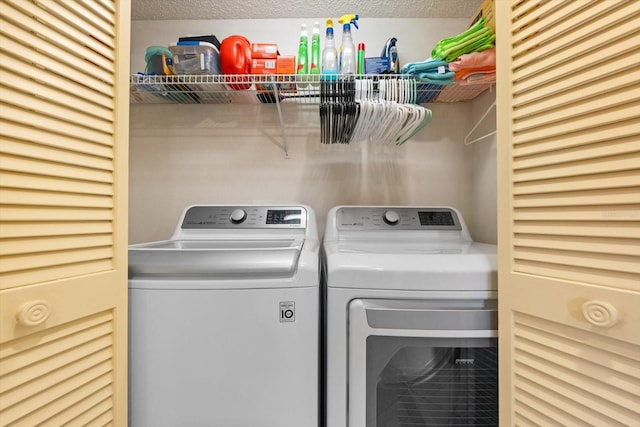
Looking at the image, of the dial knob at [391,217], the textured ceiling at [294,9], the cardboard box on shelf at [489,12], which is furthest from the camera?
the textured ceiling at [294,9]

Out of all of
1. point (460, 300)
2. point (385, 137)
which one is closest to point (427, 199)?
point (385, 137)

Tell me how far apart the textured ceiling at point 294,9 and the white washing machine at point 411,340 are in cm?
134

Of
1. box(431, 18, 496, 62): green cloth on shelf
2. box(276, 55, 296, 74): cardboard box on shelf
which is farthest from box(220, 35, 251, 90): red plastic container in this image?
box(431, 18, 496, 62): green cloth on shelf

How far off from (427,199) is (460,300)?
0.90m

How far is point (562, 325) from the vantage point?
648 millimetres

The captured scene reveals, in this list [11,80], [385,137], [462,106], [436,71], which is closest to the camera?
[11,80]

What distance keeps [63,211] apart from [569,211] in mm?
1104

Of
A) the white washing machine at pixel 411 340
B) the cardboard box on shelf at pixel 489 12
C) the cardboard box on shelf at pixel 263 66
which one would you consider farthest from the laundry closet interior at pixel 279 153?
the white washing machine at pixel 411 340

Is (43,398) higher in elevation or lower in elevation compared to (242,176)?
lower

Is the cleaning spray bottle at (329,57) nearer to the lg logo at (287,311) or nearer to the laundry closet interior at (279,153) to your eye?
the laundry closet interior at (279,153)

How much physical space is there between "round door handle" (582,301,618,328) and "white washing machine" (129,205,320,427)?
0.60 meters

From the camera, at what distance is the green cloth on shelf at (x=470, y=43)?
3.75 feet

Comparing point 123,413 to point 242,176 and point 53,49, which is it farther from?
point 242,176

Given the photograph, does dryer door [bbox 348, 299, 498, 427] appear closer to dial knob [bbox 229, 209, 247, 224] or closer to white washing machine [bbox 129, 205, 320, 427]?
white washing machine [bbox 129, 205, 320, 427]
